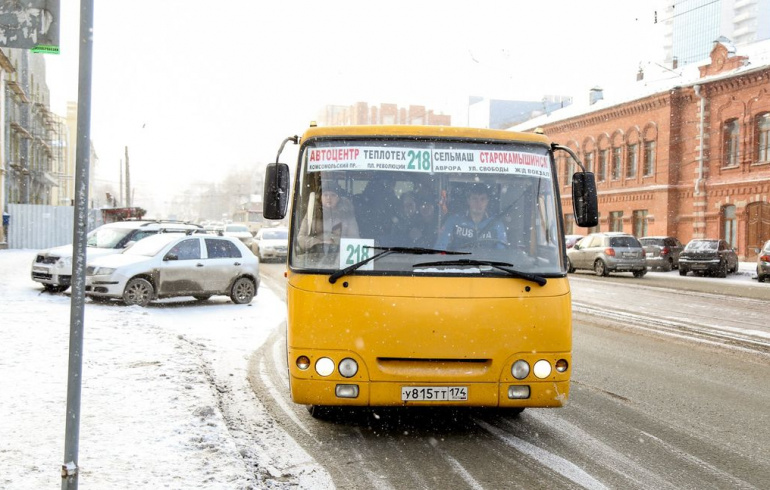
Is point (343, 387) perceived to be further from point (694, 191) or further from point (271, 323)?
point (694, 191)

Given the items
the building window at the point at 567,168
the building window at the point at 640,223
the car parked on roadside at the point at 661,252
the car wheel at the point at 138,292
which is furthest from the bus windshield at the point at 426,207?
the building window at the point at 567,168

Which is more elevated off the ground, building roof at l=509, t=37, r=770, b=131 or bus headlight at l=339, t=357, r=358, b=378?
building roof at l=509, t=37, r=770, b=131

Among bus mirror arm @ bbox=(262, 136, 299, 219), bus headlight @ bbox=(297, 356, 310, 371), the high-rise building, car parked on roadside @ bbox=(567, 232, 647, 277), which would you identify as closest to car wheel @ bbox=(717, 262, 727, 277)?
car parked on roadside @ bbox=(567, 232, 647, 277)

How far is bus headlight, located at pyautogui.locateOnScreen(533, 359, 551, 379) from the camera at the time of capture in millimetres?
5148

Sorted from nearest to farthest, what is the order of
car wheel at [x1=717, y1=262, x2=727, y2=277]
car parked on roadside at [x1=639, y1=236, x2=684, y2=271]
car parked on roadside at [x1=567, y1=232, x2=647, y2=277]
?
car parked on roadside at [x1=567, y1=232, x2=647, y2=277]
car wheel at [x1=717, y1=262, x2=727, y2=277]
car parked on roadside at [x1=639, y1=236, x2=684, y2=271]

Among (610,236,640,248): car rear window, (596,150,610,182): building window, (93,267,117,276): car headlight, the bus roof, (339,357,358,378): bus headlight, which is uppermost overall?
(596,150,610,182): building window

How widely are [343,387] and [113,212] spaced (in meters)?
42.2

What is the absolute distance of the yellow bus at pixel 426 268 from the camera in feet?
16.5

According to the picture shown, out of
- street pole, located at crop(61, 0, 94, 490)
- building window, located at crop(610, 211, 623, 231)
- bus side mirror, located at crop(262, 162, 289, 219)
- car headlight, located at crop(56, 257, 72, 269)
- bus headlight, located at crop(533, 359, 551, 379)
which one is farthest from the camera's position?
building window, located at crop(610, 211, 623, 231)

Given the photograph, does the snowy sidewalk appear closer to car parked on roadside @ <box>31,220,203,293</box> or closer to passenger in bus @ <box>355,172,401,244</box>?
passenger in bus @ <box>355,172,401,244</box>

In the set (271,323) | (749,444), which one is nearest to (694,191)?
(271,323)

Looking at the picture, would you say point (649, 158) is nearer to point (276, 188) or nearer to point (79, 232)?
point (276, 188)

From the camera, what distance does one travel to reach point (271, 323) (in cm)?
1226

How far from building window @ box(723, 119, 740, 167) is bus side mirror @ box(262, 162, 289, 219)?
35.0m
